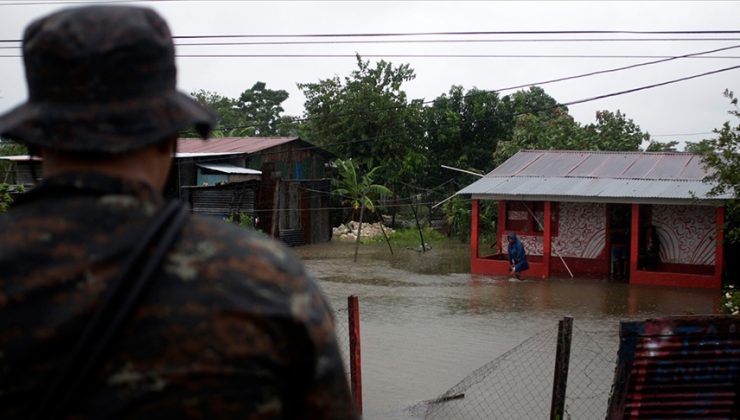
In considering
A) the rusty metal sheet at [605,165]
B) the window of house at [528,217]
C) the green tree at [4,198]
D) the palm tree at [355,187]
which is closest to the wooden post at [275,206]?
the palm tree at [355,187]

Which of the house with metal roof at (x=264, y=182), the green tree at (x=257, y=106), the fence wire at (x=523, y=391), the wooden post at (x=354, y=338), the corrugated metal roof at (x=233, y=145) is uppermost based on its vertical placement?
the green tree at (x=257, y=106)

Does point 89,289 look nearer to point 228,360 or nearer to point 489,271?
point 228,360

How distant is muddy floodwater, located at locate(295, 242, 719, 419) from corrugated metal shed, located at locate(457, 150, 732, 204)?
2082 millimetres

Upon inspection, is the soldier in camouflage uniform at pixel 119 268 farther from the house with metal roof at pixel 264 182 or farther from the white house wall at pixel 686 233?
the house with metal roof at pixel 264 182

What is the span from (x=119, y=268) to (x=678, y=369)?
4.55 m

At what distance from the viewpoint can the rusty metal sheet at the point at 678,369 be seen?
16.8 feet

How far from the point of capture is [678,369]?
5203 millimetres

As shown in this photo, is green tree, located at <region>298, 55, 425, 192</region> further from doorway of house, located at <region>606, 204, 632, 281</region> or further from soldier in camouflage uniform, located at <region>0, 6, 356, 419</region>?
soldier in camouflage uniform, located at <region>0, 6, 356, 419</region>

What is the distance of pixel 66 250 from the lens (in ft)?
4.70

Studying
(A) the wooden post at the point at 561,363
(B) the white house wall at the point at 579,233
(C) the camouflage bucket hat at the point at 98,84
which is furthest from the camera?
(B) the white house wall at the point at 579,233

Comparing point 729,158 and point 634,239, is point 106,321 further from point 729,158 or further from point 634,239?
point 634,239

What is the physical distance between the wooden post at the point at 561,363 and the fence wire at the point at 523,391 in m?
1.02

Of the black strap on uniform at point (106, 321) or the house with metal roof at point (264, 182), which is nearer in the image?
the black strap on uniform at point (106, 321)

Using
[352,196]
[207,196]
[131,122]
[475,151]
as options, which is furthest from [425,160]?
[131,122]
